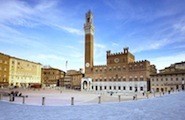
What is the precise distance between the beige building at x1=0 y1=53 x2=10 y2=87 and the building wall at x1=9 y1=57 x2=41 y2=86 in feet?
8.05

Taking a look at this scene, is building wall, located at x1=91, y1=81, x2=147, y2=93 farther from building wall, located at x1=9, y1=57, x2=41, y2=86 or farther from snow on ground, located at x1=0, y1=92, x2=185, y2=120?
snow on ground, located at x1=0, y1=92, x2=185, y2=120

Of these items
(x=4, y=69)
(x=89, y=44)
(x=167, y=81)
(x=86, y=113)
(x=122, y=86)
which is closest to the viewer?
(x=86, y=113)

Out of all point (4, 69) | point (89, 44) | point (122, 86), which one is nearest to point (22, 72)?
point (4, 69)

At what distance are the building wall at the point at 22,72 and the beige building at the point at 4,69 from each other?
8.05 feet

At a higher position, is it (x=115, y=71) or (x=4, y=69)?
(x=4, y=69)

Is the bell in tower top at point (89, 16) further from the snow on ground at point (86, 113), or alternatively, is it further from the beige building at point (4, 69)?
the snow on ground at point (86, 113)

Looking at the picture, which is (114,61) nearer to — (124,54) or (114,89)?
(124,54)

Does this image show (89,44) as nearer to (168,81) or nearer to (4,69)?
(168,81)

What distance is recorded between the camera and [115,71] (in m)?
77.9

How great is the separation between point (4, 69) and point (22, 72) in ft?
40.6

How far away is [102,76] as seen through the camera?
8131 cm

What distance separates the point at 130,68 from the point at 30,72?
50.9 metres

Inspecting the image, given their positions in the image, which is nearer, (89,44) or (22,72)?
(89,44)

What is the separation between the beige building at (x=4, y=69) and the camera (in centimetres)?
7643
